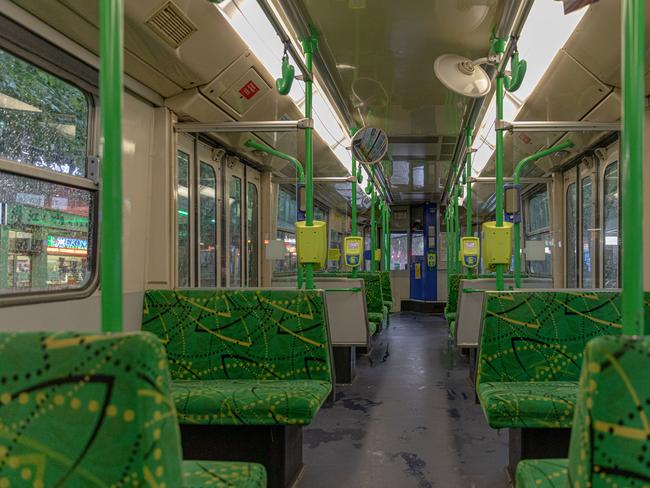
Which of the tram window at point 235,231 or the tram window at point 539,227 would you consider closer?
the tram window at point 235,231

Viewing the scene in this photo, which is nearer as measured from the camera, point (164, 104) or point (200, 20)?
point (200, 20)

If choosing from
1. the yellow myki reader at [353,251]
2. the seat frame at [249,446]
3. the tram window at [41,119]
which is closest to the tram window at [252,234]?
the yellow myki reader at [353,251]

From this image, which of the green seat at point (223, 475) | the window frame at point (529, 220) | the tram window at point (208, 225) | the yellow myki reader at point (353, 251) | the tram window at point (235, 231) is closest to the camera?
the green seat at point (223, 475)

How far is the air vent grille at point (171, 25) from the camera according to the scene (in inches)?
101

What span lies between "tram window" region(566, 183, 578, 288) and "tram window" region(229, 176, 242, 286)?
3340 mm

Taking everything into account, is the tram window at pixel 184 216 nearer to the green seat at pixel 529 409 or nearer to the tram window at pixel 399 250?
the green seat at pixel 529 409

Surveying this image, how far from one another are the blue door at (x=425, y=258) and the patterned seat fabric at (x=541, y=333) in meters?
10.5

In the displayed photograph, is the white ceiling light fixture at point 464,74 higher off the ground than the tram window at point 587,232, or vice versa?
the white ceiling light fixture at point 464,74

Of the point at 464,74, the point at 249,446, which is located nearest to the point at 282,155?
the point at 464,74

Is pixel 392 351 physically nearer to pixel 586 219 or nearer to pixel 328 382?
pixel 586 219

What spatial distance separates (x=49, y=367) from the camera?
3.46 feet

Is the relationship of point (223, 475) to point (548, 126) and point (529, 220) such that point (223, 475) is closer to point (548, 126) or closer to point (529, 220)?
point (548, 126)

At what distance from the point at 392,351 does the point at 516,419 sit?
15.1ft

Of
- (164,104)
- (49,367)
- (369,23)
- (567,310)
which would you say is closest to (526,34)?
(369,23)
